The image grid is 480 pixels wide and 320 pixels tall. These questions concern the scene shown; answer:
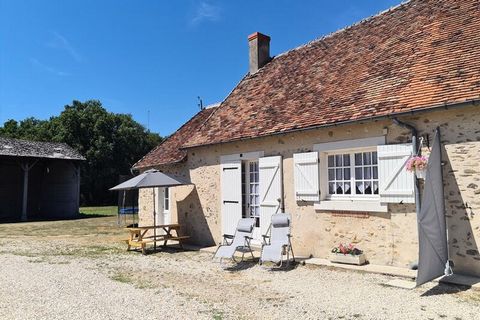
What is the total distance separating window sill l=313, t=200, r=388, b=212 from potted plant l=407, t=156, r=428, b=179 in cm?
94

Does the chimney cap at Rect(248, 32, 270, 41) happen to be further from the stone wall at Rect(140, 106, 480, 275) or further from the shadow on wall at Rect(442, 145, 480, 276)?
the shadow on wall at Rect(442, 145, 480, 276)

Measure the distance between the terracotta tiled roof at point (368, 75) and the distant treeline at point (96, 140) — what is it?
2589cm

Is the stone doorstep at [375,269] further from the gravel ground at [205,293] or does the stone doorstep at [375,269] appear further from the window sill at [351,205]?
the window sill at [351,205]

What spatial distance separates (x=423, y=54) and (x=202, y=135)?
6165 mm

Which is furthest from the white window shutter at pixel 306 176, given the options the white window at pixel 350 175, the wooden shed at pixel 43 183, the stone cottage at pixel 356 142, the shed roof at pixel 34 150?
the wooden shed at pixel 43 183

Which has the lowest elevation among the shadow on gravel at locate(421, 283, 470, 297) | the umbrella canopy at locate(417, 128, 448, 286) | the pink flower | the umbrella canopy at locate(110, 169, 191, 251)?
the shadow on gravel at locate(421, 283, 470, 297)

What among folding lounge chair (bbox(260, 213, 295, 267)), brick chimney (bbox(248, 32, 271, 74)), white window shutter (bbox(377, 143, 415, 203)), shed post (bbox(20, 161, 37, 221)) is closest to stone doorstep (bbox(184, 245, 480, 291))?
folding lounge chair (bbox(260, 213, 295, 267))

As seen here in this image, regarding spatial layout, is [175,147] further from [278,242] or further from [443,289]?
[443,289]

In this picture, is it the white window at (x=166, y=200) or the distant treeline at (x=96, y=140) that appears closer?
the white window at (x=166, y=200)

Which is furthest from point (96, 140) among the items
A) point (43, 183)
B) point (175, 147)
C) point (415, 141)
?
point (415, 141)

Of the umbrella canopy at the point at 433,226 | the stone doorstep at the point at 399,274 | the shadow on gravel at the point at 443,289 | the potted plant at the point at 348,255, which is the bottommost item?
the shadow on gravel at the point at 443,289

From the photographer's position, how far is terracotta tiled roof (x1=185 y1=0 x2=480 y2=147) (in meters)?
7.07

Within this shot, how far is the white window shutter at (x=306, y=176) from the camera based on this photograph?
8273mm

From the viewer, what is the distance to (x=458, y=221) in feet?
21.0
